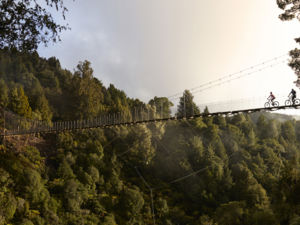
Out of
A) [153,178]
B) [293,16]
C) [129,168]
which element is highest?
[293,16]

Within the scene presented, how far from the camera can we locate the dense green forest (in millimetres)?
15594

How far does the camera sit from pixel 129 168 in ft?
86.2

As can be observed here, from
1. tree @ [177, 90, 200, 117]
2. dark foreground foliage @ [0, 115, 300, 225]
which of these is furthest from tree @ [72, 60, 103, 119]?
tree @ [177, 90, 200, 117]

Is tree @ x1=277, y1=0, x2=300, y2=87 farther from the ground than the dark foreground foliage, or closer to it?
farther from the ground

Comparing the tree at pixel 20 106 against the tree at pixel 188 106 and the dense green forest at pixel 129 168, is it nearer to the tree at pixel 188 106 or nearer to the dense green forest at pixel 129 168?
the dense green forest at pixel 129 168

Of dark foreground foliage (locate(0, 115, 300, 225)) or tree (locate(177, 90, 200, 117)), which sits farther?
tree (locate(177, 90, 200, 117))

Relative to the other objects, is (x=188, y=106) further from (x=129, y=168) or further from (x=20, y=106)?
(x=20, y=106)

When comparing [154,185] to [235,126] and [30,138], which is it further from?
[235,126]

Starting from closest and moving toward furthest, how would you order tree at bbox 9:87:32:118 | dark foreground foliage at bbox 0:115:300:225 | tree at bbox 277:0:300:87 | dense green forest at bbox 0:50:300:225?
tree at bbox 277:0:300:87 < dark foreground foliage at bbox 0:115:300:225 < dense green forest at bbox 0:50:300:225 < tree at bbox 9:87:32:118

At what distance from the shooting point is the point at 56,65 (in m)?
44.8

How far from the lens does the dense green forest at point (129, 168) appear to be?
15594 millimetres

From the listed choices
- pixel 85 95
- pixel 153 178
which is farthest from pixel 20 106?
pixel 153 178

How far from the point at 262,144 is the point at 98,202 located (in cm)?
2506

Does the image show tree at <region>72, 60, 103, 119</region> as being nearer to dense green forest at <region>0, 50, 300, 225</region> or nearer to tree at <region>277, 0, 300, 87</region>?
dense green forest at <region>0, 50, 300, 225</region>
